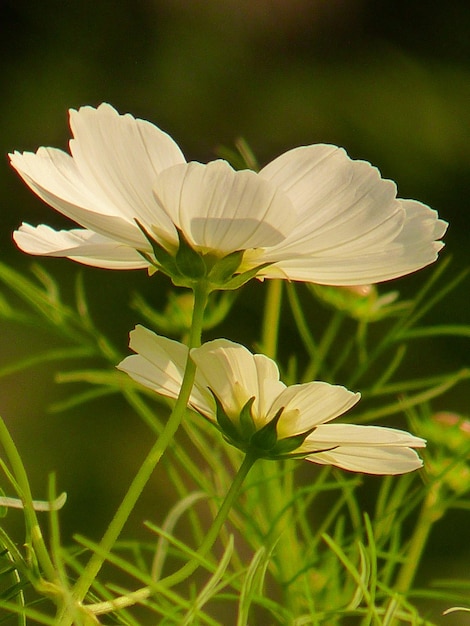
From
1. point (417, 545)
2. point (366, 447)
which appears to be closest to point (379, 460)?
point (366, 447)

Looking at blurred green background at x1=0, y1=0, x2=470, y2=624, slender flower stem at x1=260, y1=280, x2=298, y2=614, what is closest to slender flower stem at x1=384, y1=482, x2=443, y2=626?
slender flower stem at x1=260, y1=280, x2=298, y2=614

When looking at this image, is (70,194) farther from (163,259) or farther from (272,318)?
(272,318)

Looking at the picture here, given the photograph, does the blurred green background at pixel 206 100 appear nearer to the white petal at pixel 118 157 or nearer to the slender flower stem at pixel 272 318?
the slender flower stem at pixel 272 318

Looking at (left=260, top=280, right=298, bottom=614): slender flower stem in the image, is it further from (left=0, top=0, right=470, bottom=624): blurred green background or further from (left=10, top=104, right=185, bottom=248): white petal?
(left=0, top=0, right=470, bottom=624): blurred green background

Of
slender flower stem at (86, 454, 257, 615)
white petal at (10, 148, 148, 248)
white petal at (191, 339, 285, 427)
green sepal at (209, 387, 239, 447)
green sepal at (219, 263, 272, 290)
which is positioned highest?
white petal at (10, 148, 148, 248)

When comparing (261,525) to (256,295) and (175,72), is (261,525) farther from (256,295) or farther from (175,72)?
(175,72)

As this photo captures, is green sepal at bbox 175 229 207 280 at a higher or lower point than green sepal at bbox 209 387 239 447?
higher

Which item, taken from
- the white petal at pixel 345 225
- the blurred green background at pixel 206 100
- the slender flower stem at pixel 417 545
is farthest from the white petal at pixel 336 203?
the blurred green background at pixel 206 100
